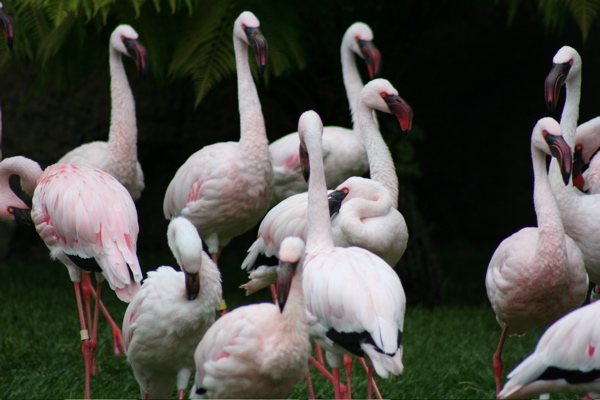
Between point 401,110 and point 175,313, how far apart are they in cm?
199

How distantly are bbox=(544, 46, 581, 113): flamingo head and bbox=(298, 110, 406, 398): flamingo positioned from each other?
1.61 m

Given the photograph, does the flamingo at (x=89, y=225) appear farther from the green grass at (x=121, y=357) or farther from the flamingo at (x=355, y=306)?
the flamingo at (x=355, y=306)

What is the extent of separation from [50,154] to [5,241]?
0.98m

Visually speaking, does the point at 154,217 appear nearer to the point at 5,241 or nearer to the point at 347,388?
the point at 5,241

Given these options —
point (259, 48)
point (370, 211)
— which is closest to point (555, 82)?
point (370, 211)

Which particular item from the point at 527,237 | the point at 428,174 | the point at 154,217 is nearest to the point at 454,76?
the point at 428,174

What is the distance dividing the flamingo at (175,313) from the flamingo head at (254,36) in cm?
172

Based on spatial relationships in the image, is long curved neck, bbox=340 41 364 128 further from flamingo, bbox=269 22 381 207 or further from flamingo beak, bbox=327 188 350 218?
flamingo beak, bbox=327 188 350 218

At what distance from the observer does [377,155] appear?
5289 millimetres

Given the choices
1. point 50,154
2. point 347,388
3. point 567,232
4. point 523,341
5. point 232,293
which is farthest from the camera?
point 50,154

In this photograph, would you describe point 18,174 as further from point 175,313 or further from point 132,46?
point 175,313

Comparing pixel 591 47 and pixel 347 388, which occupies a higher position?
pixel 591 47

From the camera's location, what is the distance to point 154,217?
29.6 ft

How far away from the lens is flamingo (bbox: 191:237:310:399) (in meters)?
3.33
